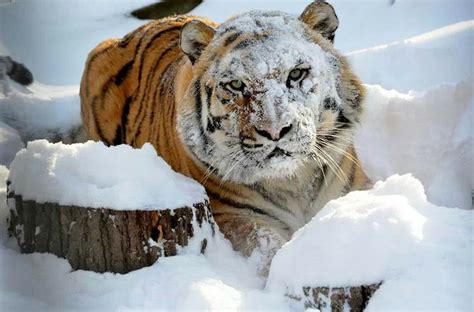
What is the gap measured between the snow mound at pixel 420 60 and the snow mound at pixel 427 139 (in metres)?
0.55

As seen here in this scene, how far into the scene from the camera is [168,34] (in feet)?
10.2

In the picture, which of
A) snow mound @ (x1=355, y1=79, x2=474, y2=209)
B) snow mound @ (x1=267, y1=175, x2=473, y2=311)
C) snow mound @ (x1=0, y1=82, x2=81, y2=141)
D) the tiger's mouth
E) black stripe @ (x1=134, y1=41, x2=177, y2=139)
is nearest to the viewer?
snow mound @ (x1=267, y1=175, x2=473, y2=311)

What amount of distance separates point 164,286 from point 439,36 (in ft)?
9.76

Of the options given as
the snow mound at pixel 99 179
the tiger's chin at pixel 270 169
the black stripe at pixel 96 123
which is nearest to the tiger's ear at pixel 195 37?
the tiger's chin at pixel 270 169

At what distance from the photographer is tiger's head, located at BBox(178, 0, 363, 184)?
6.52 feet

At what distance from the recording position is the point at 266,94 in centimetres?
198

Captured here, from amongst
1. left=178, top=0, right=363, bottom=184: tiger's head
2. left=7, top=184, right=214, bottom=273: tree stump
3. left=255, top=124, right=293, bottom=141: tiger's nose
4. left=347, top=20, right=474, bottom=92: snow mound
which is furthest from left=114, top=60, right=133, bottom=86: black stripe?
left=7, top=184, right=214, bottom=273: tree stump

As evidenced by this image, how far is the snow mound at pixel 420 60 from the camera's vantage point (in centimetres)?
368

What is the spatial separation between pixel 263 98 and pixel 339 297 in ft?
2.56

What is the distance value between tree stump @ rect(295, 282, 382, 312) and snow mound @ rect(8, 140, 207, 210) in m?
0.46

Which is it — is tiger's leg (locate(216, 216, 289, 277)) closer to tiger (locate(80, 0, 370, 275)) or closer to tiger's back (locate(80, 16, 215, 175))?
tiger (locate(80, 0, 370, 275))

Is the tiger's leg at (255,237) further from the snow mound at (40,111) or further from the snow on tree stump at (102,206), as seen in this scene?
the snow mound at (40,111)

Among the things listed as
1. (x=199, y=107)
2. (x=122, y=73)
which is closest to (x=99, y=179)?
(x=199, y=107)

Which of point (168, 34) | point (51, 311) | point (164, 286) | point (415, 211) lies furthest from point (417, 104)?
point (51, 311)
